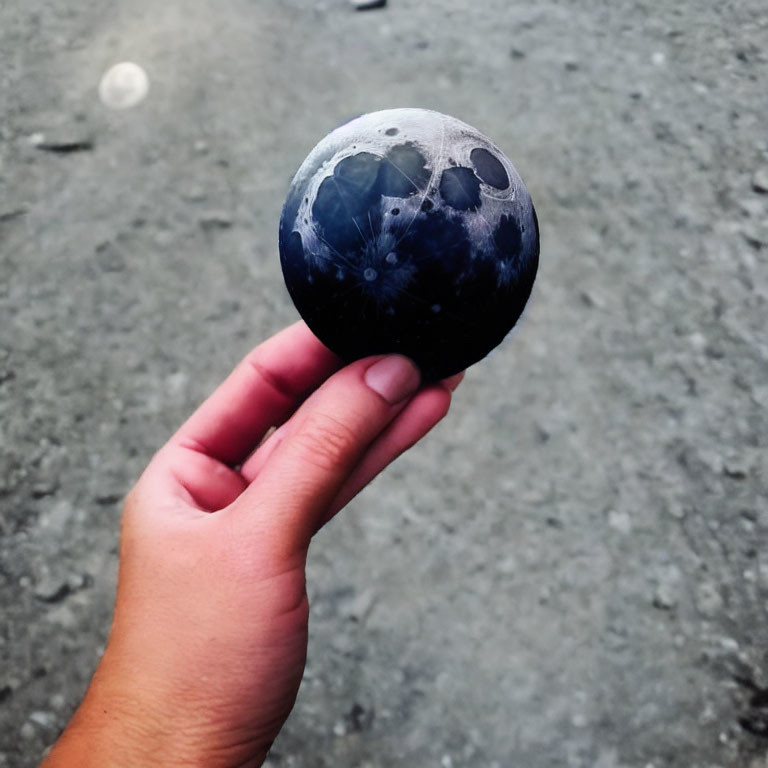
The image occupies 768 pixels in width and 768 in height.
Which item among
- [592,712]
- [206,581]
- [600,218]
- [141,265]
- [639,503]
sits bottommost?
[592,712]

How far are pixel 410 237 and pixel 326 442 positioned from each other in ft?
1.33

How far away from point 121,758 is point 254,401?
90 centimetres

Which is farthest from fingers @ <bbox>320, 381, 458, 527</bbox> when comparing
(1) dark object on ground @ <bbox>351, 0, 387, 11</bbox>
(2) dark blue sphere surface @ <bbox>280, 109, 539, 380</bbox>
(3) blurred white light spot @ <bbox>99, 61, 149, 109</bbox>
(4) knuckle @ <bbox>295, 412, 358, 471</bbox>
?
(1) dark object on ground @ <bbox>351, 0, 387, 11</bbox>

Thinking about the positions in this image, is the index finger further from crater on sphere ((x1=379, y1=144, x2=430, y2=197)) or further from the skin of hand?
crater on sphere ((x1=379, y1=144, x2=430, y2=197))

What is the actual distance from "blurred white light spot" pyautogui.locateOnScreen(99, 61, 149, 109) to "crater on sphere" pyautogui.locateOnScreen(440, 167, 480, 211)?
240 cm

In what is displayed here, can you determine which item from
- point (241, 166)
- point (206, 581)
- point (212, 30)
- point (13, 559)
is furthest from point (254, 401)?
point (212, 30)

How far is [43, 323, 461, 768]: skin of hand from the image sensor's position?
4.66 feet

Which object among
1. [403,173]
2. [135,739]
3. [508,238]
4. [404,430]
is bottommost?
[135,739]

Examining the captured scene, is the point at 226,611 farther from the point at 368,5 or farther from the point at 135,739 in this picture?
the point at 368,5

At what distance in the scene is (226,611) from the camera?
143 centimetres

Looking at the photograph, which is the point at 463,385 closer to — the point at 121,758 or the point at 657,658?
the point at 657,658

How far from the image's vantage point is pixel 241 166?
3285 mm

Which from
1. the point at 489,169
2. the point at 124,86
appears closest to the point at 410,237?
the point at 489,169

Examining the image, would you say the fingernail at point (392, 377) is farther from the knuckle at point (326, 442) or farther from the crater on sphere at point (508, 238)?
the crater on sphere at point (508, 238)
